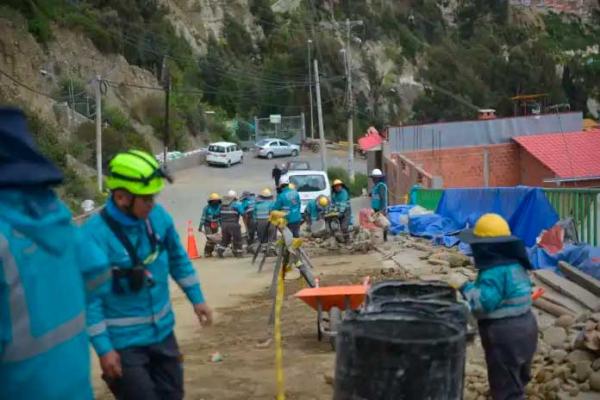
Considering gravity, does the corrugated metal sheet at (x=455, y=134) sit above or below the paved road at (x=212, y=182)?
above

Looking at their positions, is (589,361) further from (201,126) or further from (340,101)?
(340,101)

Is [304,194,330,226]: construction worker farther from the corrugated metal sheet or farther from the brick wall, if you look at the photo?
the corrugated metal sheet

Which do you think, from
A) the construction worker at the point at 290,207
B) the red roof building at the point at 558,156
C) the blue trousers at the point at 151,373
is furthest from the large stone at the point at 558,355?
the red roof building at the point at 558,156

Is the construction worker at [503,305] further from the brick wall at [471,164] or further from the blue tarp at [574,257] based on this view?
the brick wall at [471,164]

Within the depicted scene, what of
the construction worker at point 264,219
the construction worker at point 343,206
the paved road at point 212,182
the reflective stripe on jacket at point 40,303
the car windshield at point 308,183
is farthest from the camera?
the paved road at point 212,182

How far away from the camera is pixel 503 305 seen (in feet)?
18.5

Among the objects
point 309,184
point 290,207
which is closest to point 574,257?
point 290,207

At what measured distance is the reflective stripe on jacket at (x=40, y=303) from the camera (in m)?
2.66

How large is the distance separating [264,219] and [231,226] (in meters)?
1.07

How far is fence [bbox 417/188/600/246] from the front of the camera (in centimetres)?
1249

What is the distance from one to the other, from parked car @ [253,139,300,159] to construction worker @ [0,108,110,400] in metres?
59.8

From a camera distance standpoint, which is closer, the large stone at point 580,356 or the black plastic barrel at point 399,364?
the black plastic barrel at point 399,364

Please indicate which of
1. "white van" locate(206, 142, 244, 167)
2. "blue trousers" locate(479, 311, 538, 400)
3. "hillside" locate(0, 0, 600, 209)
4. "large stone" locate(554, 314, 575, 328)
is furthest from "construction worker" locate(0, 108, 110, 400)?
"white van" locate(206, 142, 244, 167)

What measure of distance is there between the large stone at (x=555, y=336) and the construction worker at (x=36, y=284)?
5.43m
